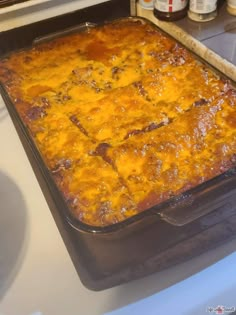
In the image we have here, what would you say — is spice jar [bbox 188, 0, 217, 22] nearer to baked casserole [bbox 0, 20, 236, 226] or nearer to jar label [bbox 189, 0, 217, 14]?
jar label [bbox 189, 0, 217, 14]

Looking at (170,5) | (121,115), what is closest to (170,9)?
(170,5)

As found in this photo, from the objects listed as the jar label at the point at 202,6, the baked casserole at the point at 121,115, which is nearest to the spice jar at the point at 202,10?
the jar label at the point at 202,6

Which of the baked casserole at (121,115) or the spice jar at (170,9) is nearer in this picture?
the baked casserole at (121,115)

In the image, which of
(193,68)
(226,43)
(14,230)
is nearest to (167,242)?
(14,230)

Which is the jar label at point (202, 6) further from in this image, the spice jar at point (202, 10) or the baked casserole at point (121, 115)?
the baked casserole at point (121, 115)

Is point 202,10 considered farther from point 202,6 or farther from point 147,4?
point 147,4

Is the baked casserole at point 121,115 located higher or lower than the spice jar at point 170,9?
lower
